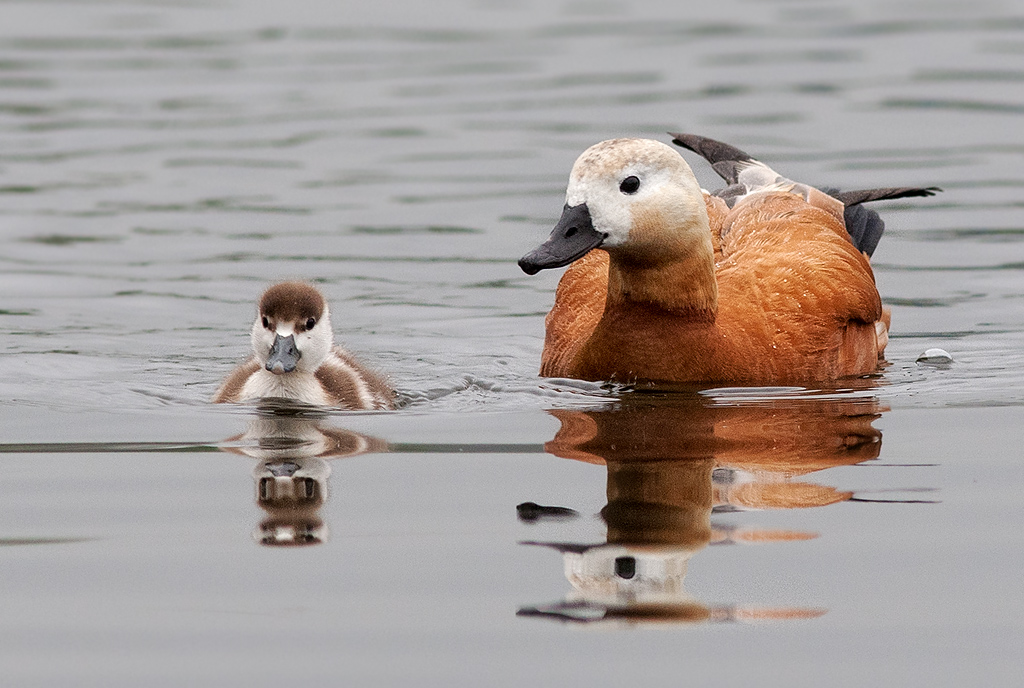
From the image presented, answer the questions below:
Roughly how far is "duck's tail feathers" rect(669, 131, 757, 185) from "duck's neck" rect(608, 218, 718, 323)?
8.25ft

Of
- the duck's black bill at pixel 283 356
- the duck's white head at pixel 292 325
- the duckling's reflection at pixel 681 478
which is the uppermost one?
the duck's white head at pixel 292 325

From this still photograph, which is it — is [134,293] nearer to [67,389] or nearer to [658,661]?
[67,389]

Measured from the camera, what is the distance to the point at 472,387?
29.0ft

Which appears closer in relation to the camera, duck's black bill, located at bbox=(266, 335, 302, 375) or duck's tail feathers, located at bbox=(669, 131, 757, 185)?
duck's black bill, located at bbox=(266, 335, 302, 375)

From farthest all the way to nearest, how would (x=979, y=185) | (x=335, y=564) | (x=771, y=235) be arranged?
(x=979, y=185), (x=771, y=235), (x=335, y=564)

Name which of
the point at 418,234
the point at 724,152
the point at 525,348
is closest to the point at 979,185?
the point at 724,152

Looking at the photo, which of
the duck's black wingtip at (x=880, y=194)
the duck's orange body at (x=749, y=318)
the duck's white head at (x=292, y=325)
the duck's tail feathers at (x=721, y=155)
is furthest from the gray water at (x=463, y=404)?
the duck's tail feathers at (x=721, y=155)

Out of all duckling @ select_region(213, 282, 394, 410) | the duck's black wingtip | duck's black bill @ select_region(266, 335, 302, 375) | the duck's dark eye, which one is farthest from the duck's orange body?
duck's black bill @ select_region(266, 335, 302, 375)

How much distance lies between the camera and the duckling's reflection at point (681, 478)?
516 centimetres

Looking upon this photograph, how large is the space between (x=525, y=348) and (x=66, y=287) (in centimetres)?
322

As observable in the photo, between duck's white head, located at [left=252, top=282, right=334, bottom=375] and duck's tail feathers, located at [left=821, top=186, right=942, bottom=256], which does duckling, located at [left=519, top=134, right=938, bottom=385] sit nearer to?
duck's tail feathers, located at [left=821, top=186, right=942, bottom=256]

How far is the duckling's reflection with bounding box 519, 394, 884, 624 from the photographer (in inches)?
203

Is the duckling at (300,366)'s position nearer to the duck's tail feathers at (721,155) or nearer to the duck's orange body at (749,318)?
the duck's orange body at (749,318)

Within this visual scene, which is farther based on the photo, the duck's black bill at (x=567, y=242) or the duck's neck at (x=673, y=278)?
the duck's neck at (x=673, y=278)
